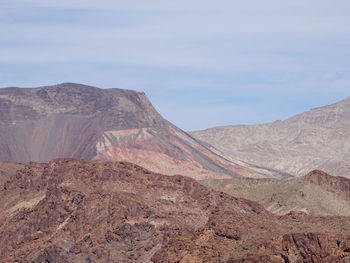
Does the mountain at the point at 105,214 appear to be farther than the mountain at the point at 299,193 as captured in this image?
No

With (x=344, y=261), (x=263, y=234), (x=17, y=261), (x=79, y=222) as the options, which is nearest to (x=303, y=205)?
(x=79, y=222)

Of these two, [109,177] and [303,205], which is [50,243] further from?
[303,205]

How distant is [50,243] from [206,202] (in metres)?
24.8

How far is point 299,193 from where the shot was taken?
156375mm

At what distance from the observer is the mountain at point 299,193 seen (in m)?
151

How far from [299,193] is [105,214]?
48.0m

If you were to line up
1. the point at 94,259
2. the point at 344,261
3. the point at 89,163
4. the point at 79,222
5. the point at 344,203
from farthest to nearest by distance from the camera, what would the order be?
the point at 344,203, the point at 89,163, the point at 79,222, the point at 94,259, the point at 344,261

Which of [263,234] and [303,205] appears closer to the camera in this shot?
[263,234]

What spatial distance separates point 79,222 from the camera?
117 m

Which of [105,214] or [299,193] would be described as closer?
[105,214]

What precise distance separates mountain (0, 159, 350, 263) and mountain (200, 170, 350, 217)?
18.6 m

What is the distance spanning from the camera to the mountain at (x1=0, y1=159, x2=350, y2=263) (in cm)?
10738

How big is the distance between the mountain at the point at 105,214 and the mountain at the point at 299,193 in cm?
1860

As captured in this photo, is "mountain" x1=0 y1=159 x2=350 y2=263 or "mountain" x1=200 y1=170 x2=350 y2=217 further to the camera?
"mountain" x1=200 y1=170 x2=350 y2=217
